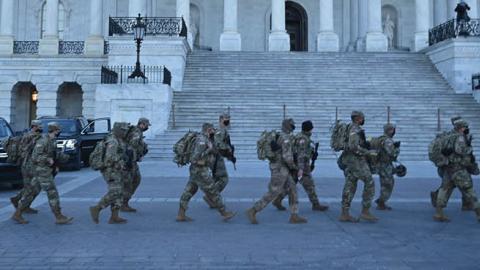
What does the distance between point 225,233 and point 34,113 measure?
91.7 ft

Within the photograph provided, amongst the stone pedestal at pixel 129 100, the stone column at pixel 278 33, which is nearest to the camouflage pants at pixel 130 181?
the stone pedestal at pixel 129 100

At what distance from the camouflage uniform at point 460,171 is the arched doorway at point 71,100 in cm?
2763

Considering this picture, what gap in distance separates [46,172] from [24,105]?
26.1 metres

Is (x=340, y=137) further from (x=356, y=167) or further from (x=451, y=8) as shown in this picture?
(x=451, y=8)

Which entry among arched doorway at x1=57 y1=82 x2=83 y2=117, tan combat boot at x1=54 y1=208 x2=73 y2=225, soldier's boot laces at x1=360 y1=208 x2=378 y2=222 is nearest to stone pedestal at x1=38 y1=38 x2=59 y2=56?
arched doorway at x1=57 y1=82 x2=83 y2=117

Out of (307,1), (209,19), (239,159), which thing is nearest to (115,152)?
(239,159)

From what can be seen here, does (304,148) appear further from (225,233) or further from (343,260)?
(343,260)

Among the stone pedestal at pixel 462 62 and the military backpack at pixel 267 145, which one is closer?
the military backpack at pixel 267 145

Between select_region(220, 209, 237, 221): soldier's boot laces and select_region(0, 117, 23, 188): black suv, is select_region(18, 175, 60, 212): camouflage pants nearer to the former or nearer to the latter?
select_region(220, 209, 237, 221): soldier's boot laces

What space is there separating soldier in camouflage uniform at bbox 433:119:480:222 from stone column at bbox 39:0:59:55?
89.4 ft

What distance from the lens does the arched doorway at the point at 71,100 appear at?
30578 millimetres

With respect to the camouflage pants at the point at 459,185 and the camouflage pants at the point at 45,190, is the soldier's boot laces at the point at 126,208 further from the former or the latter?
the camouflage pants at the point at 459,185

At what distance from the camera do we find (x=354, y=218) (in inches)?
294

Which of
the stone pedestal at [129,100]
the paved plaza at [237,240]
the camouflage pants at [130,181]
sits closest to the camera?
the paved plaza at [237,240]
